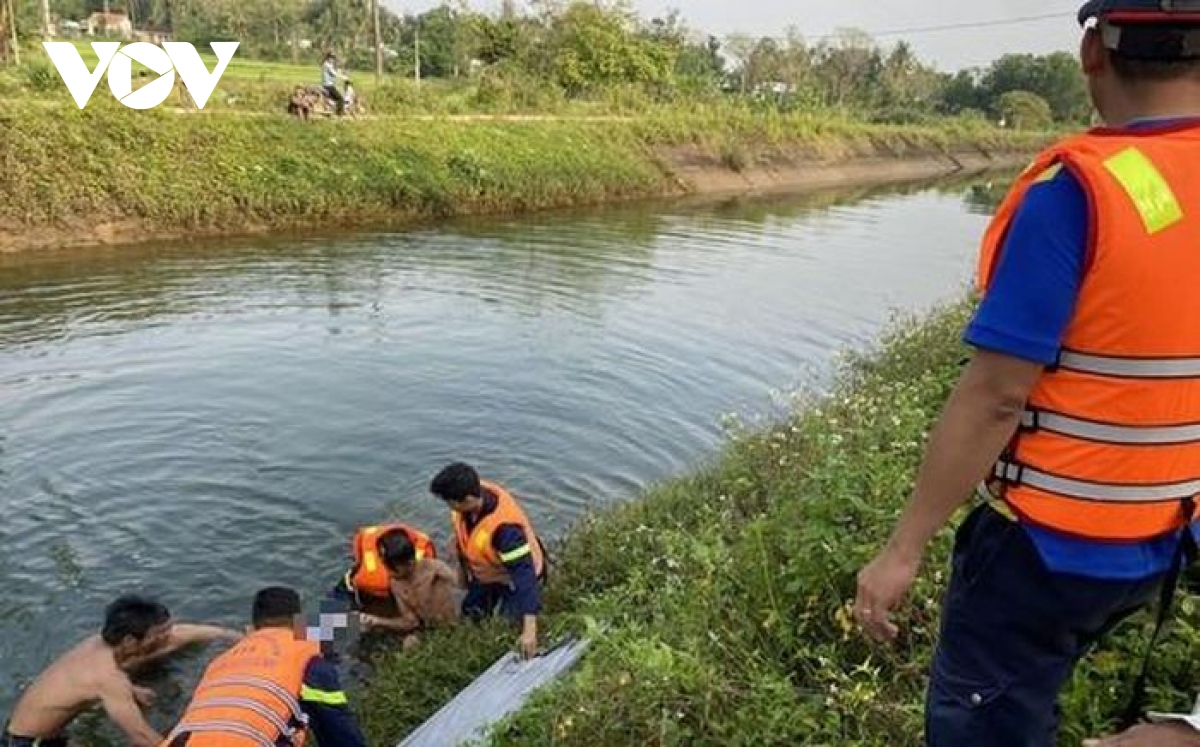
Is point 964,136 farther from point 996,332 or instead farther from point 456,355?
point 996,332

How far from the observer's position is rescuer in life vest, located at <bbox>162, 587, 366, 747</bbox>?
163 inches

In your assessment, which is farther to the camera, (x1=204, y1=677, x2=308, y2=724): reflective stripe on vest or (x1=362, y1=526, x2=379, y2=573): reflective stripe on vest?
(x1=362, y1=526, x2=379, y2=573): reflective stripe on vest

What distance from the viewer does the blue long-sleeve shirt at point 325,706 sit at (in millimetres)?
4539

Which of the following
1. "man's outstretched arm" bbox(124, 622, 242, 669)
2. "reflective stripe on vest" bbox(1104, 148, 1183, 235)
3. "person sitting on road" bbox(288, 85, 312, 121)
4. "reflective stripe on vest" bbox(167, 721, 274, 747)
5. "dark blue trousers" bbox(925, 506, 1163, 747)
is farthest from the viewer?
"person sitting on road" bbox(288, 85, 312, 121)

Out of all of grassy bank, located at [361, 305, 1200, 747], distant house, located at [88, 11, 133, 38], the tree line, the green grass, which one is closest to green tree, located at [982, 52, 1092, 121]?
the tree line

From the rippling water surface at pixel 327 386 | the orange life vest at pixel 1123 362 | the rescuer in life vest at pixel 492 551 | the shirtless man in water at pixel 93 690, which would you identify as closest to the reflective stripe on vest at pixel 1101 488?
the orange life vest at pixel 1123 362

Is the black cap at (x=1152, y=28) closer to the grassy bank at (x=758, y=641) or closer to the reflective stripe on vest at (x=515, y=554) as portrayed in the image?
the grassy bank at (x=758, y=641)

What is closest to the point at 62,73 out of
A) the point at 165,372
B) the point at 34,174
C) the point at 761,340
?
the point at 34,174

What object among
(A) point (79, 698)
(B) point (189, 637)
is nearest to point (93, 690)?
(A) point (79, 698)

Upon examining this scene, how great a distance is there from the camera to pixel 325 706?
14.9ft

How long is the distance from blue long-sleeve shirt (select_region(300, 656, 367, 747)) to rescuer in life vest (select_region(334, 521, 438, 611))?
1.95 meters

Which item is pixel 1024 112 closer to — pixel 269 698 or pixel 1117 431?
pixel 269 698

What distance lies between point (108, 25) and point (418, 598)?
68740mm

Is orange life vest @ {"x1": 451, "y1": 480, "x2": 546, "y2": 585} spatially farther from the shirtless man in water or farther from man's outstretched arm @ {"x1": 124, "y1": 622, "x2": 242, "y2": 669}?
the shirtless man in water
